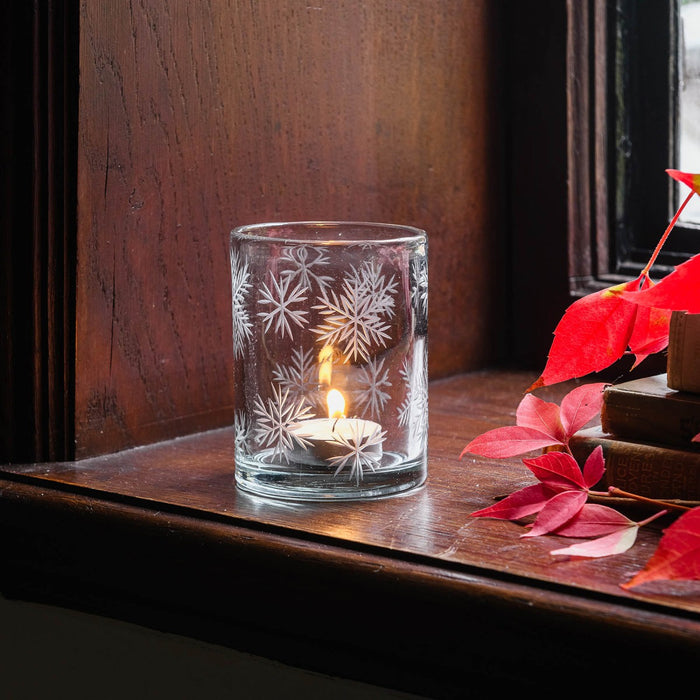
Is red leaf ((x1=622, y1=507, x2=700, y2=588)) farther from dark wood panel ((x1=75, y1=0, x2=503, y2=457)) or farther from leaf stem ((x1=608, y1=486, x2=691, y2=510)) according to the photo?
dark wood panel ((x1=75, y1=0, x2=503, y2=457))

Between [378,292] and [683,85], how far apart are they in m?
0.66

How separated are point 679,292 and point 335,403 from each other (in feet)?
0.72

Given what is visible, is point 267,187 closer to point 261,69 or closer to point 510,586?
point 261,69

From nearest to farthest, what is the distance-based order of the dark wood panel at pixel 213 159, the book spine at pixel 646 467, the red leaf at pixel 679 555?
the red leaf at pixel 679 555
the book spine at pixel 646 467
the dark wood panel at pixel 213 159

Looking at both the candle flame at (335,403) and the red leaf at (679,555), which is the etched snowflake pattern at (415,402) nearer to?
the candle flame at (335,403)

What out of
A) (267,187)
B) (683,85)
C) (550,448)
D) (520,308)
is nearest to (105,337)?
(267,187)

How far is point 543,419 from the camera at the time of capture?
576 mm

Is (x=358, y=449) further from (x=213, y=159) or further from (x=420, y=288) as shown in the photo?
(x=213, y=159)

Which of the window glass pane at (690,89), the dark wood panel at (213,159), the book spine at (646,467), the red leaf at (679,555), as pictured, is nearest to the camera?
the red leaf at (679,555)

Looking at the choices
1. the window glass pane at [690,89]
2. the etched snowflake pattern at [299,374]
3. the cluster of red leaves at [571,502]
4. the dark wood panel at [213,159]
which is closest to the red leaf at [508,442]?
the cluster of red leaves at [571,502]

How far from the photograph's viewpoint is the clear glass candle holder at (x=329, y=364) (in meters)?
0.57

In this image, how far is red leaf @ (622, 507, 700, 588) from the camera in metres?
0.41

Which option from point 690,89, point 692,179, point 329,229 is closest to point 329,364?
point 329,229

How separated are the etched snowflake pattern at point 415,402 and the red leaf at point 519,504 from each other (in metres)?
0.08
